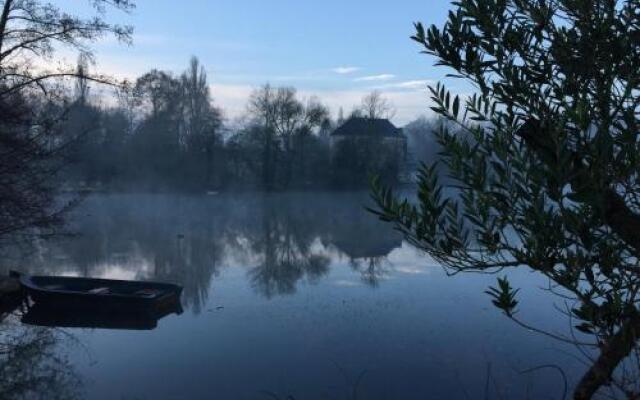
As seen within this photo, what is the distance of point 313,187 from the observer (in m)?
46.4

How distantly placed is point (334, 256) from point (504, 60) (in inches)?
737

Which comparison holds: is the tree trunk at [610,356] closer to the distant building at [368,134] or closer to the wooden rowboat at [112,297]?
the wooden rowboat at [112,297]

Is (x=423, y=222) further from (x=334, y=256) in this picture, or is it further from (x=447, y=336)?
(x=334, y=256)

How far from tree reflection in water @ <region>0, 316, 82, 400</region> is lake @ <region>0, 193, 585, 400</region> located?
0.03 meters

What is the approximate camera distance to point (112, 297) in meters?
12.5

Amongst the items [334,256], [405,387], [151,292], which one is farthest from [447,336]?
[334,256]

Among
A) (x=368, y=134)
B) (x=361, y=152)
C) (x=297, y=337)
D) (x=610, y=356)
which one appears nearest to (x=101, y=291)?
(x=297, y=337)

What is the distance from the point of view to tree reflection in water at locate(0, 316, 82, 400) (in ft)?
28.4

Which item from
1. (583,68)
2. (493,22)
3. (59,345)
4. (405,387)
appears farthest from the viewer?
(59,345)

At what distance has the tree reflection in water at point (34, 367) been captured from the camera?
28.4 feet

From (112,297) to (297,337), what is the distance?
173 inches

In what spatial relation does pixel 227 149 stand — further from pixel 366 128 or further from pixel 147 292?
pixel 147 292

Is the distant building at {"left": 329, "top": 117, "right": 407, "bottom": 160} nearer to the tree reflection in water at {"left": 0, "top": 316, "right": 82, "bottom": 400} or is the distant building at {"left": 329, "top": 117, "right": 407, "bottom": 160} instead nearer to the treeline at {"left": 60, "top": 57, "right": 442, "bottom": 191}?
the treeline at {"left": 60, "top": 57, "right": 442, "bottom": 191}

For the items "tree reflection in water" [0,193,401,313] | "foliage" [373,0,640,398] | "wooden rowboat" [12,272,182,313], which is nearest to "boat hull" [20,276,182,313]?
"wooden rowboat" [12,272,182,313]
